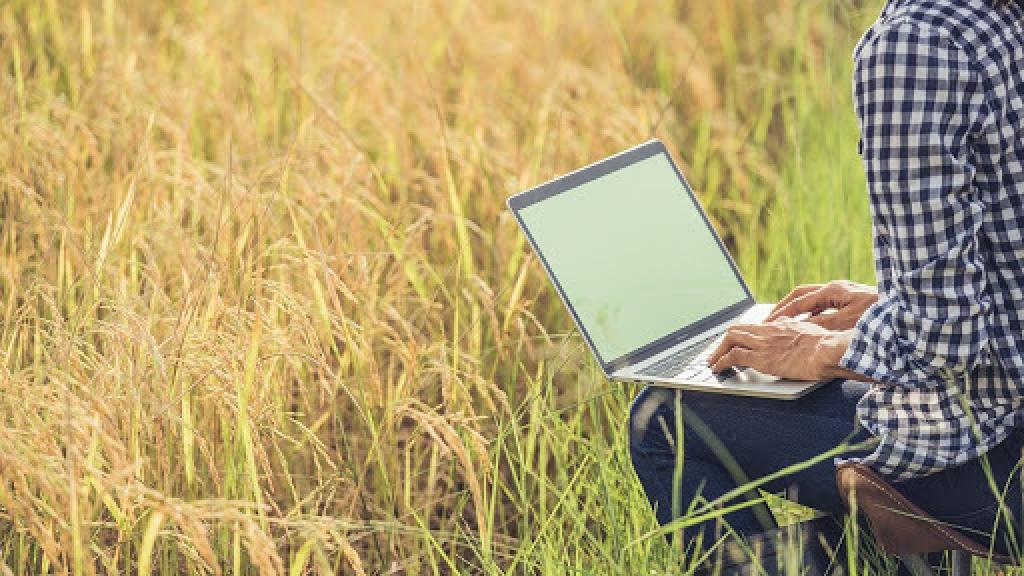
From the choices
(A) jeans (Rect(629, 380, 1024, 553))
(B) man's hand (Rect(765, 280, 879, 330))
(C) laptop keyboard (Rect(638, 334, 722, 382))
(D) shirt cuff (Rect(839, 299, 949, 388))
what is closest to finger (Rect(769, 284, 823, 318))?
(B) man's hand (Rect(765, 280, 879, 330))

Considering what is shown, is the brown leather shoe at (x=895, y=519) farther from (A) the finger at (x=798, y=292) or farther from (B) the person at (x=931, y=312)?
(A) the finger at (x=798, y=292)

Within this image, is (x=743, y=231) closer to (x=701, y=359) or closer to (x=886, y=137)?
(x=701, y=359)

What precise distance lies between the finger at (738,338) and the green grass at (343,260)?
23 cm

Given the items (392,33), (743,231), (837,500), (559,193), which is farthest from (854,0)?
(837,500)

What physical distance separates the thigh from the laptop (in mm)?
96

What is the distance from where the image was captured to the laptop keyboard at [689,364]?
1717 millimetres

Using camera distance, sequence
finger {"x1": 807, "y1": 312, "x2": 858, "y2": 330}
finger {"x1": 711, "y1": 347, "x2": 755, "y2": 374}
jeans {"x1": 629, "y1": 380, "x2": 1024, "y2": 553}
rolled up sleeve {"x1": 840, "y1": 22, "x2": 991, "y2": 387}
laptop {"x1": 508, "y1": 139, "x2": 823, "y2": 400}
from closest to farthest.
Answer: rolled up sleeve {"x1": 840, "y1": 22, "x2": 991, "y2": 387} → jeans {"x1": 629, "y1": 380, "x2": 1024, "y2": 553} → finger {"x1": 711, "y1": 347, "x2": 755, "y2": 374} → finger {"x1": 807, "y1": 312, "x2": 858, "y2": 330} → laptop {"x1": 508, "y1": 139, "x2": 823, "y2": 400}

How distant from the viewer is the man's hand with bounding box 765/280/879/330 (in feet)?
5.74

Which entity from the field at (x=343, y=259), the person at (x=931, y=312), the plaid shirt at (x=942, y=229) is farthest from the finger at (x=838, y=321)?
the field at (x=343, y=259)

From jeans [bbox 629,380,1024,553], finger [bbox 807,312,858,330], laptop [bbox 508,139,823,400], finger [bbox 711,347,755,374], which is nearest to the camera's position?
jeans [bbox 629,380,1024,553]

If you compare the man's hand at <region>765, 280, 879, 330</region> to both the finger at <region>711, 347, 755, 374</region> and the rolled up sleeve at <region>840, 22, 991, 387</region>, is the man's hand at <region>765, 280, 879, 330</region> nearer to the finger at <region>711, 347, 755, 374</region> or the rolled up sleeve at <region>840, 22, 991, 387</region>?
the finger at <region>711, 347, 755, 374</region>

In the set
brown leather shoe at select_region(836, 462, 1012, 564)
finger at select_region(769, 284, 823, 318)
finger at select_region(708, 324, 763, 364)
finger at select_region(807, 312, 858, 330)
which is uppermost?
finger at select_region(708, 324, 763, 364)

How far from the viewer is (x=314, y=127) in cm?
268

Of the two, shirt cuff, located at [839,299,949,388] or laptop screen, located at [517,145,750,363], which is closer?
shirt cuff, located at [839,299,949,388]
